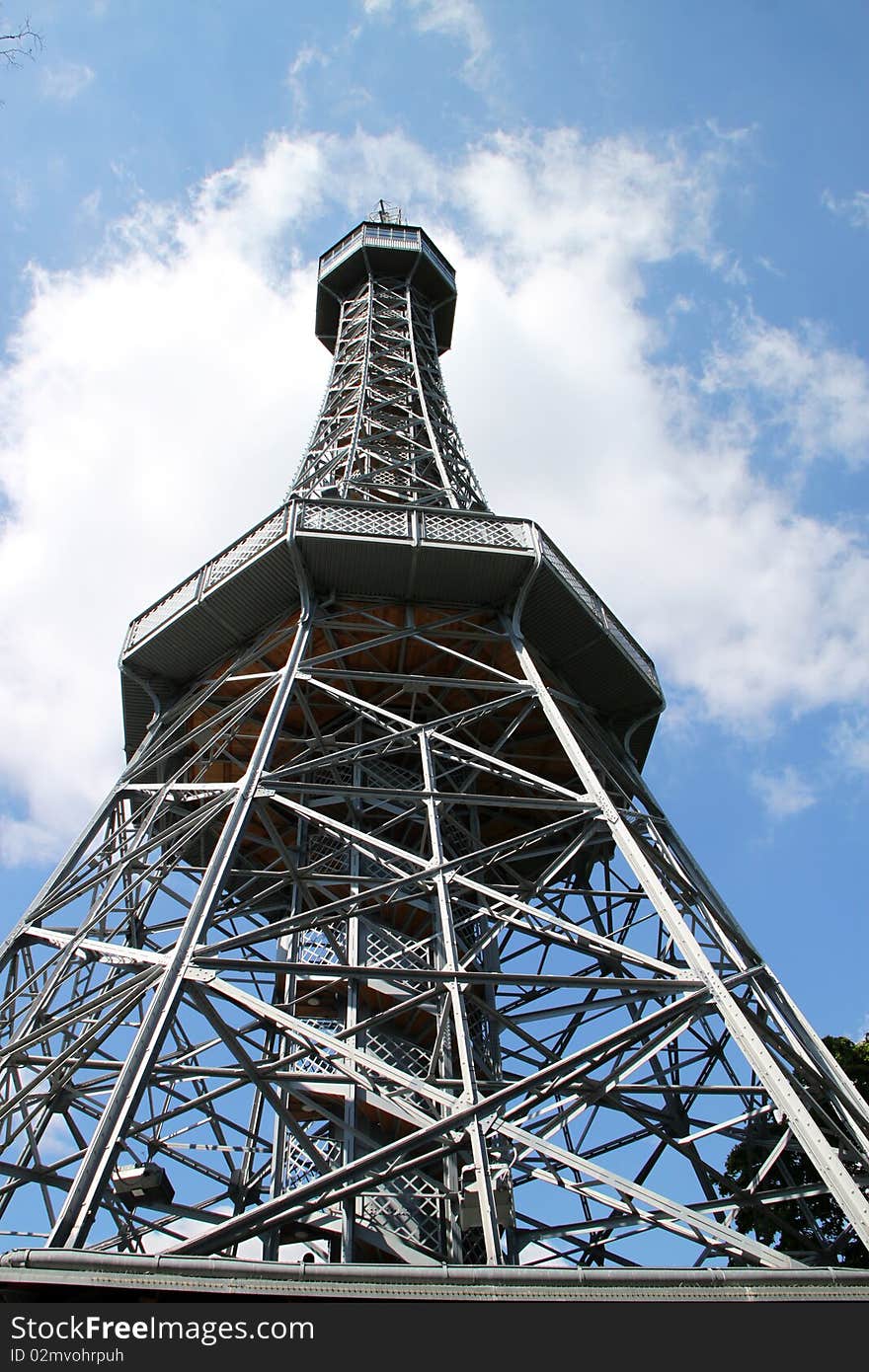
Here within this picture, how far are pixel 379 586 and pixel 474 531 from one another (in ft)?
5.68

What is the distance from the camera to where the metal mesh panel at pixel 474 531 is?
640 inches

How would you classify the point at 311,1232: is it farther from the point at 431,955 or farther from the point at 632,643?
the point at 632,643

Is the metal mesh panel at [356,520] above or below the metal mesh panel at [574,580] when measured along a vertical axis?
above

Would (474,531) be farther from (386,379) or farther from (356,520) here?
(386,379)

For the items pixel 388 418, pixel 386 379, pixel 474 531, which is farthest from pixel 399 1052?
pixel 386 379

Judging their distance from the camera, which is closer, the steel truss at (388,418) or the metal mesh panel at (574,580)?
the metal mesh panel at (574,580)

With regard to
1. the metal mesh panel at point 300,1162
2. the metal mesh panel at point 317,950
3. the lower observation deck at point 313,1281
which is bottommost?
the lower observation deck at point 313,1281

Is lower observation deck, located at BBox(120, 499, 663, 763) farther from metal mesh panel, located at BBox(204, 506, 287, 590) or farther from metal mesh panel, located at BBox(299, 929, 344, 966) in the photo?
metal mesh panel, located at BBox(299, 929, 344, 966)

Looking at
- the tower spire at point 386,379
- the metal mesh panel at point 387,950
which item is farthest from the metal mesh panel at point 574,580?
the metal mesh panel at point 387,950

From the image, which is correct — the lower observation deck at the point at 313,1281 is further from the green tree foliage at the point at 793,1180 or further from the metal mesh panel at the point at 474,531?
the metal mesh panel at the point at 474,531

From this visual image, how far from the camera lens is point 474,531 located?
16547 millimetres

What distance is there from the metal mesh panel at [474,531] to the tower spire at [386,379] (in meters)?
3.25

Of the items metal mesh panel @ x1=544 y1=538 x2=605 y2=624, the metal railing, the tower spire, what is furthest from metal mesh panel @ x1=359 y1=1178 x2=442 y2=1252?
the tower spire

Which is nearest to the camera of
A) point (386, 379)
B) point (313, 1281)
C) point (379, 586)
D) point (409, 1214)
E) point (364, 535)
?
point (313, 1281)
